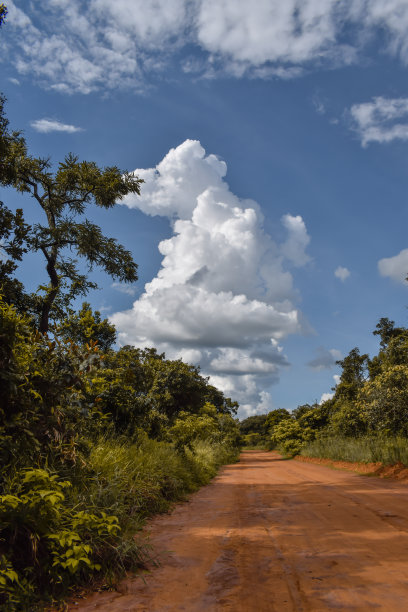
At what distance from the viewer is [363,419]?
20.8m

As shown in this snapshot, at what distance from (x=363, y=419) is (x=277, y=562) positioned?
61.6 feet

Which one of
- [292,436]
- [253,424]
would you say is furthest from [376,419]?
[253,424]

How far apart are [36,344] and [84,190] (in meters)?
12.0

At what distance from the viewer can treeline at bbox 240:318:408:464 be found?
48.4 feet

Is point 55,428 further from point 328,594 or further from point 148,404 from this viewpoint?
point 148,404

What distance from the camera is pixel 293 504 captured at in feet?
25.0

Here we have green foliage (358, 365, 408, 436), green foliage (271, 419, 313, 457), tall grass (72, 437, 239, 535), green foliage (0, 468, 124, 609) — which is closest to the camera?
green foliage (0, 468, 124, 609)

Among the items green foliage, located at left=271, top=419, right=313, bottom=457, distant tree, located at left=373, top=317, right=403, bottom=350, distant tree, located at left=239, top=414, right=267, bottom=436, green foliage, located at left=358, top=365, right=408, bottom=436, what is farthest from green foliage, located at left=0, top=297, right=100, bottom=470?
distant tree, located at left=239, top=414, right=267, bottom=436

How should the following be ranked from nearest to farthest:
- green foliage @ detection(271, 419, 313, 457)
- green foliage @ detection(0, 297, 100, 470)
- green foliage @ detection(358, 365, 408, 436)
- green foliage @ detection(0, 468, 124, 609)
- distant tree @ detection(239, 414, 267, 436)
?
green foliage @ detection(0, 468, 124, 609) → green foliage @ detection(0, 297, 100, 470) → green foliage @ detection(358, 365, 408, 436) → green foliage @ detection(271, 419, 313, 457) → distant tree @ detection(239, 414, 267, 436)

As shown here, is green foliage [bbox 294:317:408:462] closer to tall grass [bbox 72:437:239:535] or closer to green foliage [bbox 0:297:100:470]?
tall grass [bbox 72:437:239:535]

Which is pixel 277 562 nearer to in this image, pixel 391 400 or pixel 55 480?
pixel 55 480

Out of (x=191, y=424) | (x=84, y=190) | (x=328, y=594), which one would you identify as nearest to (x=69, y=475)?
(x=328, y=594)

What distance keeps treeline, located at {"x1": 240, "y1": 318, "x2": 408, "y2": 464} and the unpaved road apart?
807 centimetres

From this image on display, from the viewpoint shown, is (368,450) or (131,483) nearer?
(131,483)
